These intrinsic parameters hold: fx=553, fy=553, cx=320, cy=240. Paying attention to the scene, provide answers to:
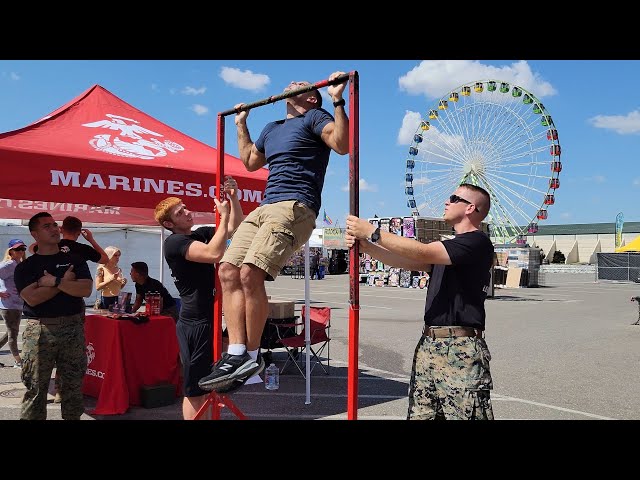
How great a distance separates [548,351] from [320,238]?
26.7 metres

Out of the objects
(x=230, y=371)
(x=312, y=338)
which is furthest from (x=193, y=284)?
(x=312, y=338)

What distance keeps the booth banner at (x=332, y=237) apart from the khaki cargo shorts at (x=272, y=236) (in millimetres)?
32394

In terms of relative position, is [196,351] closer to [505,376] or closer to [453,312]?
[453,312]

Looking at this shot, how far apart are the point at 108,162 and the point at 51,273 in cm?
143

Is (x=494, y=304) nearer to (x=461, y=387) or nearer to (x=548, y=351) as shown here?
(x=548, y=351)

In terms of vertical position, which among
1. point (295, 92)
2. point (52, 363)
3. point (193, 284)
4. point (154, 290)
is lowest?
point (52, 363)

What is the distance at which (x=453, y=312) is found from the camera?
121 inches

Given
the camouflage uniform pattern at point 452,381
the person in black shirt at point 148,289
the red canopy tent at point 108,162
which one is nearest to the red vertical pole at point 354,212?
the camouflage uniform pattern at point 452,381

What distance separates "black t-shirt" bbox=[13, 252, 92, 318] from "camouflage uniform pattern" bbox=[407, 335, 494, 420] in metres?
2.95

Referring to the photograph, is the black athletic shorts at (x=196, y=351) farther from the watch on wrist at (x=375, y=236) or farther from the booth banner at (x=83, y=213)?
the booth banner at (x=83, y=213)

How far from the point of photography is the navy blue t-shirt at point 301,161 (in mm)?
3043

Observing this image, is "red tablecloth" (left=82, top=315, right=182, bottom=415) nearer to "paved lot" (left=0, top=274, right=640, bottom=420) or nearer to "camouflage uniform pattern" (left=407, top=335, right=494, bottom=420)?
"paved lot" (left=0, top=274, right=640, bottom=420)

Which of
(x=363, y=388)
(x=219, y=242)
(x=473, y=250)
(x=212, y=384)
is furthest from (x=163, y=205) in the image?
(x=363, y=388)

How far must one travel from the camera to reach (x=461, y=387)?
295cm
